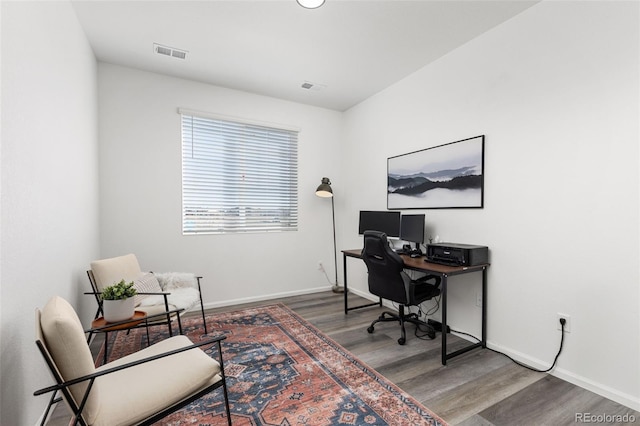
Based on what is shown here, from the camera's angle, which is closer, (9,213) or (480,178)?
(9,213)

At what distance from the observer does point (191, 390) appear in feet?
4.58

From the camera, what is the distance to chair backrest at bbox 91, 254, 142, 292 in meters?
2.53

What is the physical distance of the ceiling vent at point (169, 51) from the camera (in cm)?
303

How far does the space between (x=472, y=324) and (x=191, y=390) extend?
261cm

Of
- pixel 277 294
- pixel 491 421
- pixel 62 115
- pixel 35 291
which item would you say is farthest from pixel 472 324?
pixel 62 115

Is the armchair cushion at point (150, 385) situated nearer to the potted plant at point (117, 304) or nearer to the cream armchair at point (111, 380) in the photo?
the cream armchair at point (111, 380)

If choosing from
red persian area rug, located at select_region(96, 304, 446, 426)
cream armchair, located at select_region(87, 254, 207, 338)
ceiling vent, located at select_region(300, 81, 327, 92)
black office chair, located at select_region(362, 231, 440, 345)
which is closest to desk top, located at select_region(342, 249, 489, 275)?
black office chair, located at select_region(362, 231, 440, 345)

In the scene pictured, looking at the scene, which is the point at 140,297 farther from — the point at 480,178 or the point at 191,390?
the point at 480,178

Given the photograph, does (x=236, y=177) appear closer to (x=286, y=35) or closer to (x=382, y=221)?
(x=286, y=35)

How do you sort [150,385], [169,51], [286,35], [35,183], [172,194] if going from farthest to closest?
[172,194] < [169,51] < [286,35] < [35,183] < [150,385]

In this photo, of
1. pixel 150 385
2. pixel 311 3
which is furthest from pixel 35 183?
pixel 311 3

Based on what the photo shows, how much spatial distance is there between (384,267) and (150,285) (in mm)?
2244

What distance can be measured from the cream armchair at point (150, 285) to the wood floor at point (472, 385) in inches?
56.9

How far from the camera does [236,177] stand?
4129mm
